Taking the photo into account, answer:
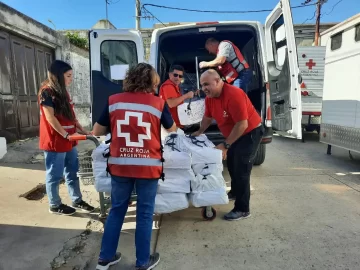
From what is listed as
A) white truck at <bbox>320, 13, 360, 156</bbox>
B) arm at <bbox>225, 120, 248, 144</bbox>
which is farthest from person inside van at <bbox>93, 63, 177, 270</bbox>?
white truck at <bbox>320, 13, 360, 156</bbox>

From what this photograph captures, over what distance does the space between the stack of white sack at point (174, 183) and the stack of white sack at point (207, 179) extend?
0.07 metres

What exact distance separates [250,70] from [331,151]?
12.5 ft

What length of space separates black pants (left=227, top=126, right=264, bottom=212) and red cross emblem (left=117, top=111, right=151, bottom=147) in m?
1.32

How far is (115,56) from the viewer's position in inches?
171

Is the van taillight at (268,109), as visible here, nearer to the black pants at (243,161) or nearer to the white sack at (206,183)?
the black pants at (243,161)

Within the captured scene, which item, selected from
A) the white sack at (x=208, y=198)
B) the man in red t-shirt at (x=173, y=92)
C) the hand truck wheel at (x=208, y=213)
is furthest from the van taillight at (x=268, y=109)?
the white sack at (x=208, y=198)

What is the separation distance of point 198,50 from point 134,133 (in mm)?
4109

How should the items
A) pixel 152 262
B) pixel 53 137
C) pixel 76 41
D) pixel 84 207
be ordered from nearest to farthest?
pixel 152 262, pixel 53 137, pixel 84 207, pixel 76 41

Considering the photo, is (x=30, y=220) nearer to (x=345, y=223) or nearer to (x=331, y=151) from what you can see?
(x=345, y=223)

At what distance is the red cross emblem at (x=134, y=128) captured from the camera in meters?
2.15

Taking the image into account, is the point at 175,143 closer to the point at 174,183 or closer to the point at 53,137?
the point at 174,183

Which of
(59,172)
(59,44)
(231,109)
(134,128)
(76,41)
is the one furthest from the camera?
(76,41)

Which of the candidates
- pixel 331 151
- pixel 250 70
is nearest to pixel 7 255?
pixel 250 70

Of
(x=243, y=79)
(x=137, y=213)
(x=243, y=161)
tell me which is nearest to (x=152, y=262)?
(x=137, y=213)
